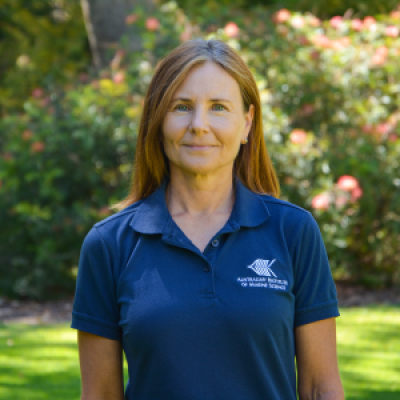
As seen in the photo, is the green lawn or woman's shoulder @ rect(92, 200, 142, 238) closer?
woman's shoulder @ rect(92, 200, 142, 238)

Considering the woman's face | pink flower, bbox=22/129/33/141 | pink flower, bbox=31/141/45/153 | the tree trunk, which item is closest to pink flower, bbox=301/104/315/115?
the tree trunk

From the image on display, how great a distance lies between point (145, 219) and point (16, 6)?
11404mm

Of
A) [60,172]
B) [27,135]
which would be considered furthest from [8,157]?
[60,172]

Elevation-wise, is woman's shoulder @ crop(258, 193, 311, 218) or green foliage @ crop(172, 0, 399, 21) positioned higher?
green foliage @ crop(172, 0, 399, 21)

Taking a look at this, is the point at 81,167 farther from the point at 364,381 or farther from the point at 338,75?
the point at 364,381

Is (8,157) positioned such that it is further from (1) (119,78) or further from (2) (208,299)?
(2) (208,299)

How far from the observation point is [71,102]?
783 centimetres

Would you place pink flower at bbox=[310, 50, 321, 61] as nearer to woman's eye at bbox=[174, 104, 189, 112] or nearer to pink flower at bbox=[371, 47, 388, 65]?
pink flower at bbox=[371, 47, 388, 65]

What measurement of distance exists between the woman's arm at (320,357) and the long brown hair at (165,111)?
1.96ft

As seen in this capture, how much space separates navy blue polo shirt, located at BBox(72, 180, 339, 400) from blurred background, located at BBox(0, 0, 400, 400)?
450cm

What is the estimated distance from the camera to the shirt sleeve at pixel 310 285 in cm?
209

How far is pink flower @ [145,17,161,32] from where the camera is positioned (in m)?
7.84

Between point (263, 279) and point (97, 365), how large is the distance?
630 millimetres

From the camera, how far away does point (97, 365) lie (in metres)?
2.12
